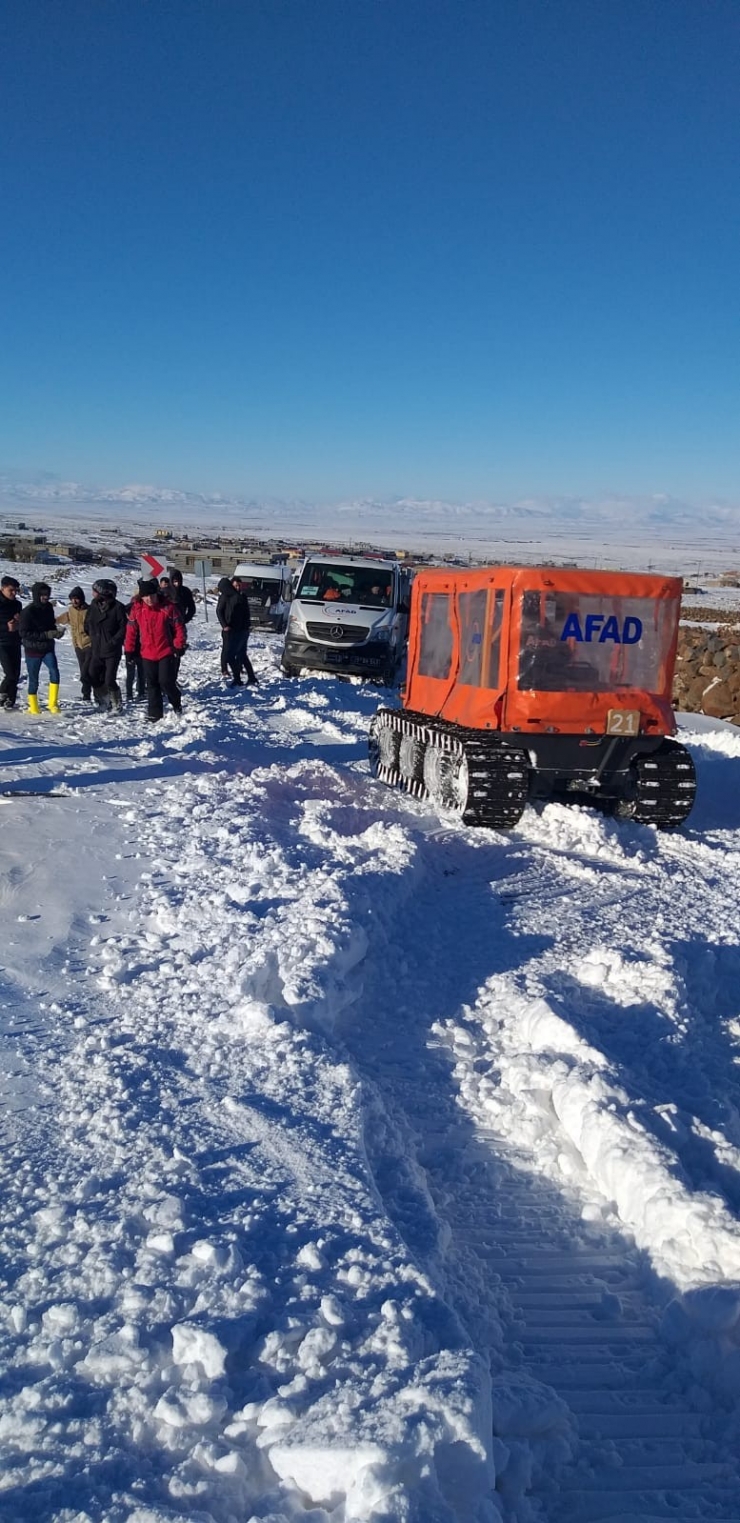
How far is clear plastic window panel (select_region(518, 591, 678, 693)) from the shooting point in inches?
356

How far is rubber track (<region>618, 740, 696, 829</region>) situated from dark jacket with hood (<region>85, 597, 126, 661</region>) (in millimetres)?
6577

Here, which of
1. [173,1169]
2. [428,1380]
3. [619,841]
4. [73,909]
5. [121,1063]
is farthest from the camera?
[619,841]

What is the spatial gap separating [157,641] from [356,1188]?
9.38 meters

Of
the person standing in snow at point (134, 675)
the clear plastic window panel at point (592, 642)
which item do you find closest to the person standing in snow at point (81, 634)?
the person standing in snow at point (134, 675)

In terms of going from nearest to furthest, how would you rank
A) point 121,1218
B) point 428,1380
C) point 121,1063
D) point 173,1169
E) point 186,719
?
point 428,1380 < point 121,1218 < point 173,1169 < point 121,1063 < point 186,719

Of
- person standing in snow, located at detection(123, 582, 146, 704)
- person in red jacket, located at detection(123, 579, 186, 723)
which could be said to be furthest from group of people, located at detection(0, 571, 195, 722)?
person standing in snow, located at detection(123, 582, 146, 704)

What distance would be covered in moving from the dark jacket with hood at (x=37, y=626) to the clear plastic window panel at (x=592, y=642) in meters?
6.17

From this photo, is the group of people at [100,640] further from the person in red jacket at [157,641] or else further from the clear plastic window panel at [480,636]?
the clear plastic window panel at [480,636]

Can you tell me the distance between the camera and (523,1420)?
2.87 metres

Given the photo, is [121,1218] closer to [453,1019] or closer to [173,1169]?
[173,1169]

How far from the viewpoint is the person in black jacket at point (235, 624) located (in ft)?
52.7

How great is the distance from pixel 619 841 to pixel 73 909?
16.4ft

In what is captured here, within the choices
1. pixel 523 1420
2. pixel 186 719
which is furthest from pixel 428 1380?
pixel 186 719

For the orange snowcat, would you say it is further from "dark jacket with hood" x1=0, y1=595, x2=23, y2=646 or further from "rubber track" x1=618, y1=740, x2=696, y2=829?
"dark jacket with hood" x1=0, y1=595, x2=23, y2=646
